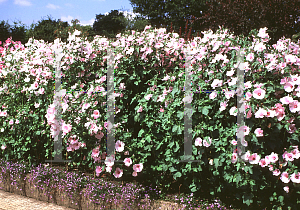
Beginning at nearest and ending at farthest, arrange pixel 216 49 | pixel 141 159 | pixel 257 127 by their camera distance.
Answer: pixel 257 127
pixel 216 49
pixel 141 159

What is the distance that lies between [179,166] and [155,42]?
1.54 metres

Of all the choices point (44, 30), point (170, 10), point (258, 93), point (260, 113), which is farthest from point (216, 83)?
point (170, 10)

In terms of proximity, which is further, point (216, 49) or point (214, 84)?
point (216, 49)

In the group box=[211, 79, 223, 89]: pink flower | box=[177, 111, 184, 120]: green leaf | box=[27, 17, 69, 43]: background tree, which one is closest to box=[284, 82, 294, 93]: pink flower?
box=[211, 79, 223, 89]: pink flower

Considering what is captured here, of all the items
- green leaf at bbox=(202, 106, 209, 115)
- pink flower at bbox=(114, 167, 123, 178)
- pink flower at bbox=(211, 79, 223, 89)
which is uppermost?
pink flower at bbox=(211, 79, 223, 89)

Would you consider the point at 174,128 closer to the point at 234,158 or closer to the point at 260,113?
the point at 234,158

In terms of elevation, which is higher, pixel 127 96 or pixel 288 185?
pixel 127 96

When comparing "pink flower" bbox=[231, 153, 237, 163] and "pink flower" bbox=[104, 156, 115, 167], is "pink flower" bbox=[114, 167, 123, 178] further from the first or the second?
"pink flower" bbox=[231, 153, 237, 163]

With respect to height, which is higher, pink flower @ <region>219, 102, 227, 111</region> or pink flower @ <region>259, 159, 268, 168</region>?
pink flower @ <region>219, 102, 227, 111</region>

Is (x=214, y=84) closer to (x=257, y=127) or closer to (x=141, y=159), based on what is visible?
(x=257, y=127)

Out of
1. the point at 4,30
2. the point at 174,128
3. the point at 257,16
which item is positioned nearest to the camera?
the point at 174,128

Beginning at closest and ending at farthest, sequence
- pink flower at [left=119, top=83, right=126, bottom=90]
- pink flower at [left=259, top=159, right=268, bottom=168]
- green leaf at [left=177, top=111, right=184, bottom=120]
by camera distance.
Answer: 1. pink flower at [left=259, top=159, right=268, bottom=168]
2. green leaf at [left=177, top=111, right=184, bottom=120]
3. pink flower at [left=119, top=83, right=126, bottom=90]

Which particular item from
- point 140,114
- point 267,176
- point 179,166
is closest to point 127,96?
point 140,114

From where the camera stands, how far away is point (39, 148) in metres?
4.50
